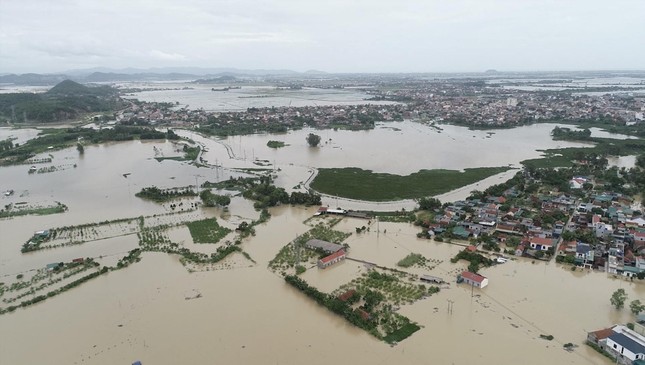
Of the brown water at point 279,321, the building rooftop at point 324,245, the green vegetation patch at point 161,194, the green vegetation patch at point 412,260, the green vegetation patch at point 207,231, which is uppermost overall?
the green vegetation patch at point 161,194

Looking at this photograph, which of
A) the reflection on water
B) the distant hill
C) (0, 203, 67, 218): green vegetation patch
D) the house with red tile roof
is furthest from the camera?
the distant hill

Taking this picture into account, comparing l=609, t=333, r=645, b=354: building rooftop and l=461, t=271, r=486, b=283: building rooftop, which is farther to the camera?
l=461, t=271, r=486, b=283: building rooftop

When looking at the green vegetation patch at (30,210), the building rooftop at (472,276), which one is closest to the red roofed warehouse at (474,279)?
the building rooftop at (472,276)

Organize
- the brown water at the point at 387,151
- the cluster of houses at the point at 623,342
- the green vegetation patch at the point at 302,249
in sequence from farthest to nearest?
the brown water at the point at 387,151 → the green vegetation patch at the point at 302,249 → the cluster of houses at the point at 623,342

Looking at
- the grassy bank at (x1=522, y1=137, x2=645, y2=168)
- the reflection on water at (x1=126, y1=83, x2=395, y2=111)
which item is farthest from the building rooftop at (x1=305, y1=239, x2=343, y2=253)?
the reflection on water at (x1=126, y1=83, x2=395, y2=111)

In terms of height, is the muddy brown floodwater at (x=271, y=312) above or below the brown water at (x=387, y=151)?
below

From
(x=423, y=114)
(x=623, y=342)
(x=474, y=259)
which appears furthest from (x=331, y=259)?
(x=423, y=114)

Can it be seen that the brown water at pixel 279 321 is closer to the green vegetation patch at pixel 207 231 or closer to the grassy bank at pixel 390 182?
the green vegetation patch at pixel 207 231

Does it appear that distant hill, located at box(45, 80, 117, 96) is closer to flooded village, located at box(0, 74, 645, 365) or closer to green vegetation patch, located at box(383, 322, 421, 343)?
flooded village, located at box(0, 74, 645, 365)
